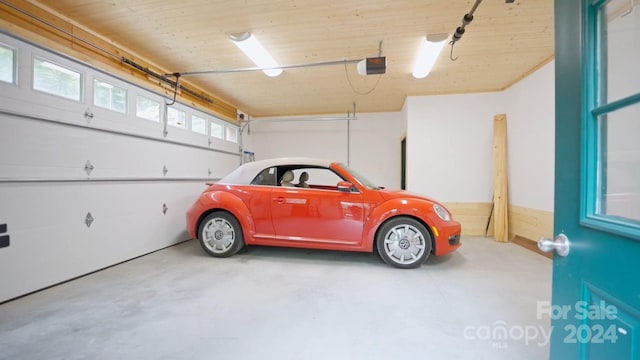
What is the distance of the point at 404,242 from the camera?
304cm

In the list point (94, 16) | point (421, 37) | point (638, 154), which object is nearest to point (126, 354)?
point (638, 154)

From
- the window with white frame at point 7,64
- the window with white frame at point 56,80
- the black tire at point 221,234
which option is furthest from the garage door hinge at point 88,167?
the black tire at point 221,234

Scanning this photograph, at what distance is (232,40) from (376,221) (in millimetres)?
2829

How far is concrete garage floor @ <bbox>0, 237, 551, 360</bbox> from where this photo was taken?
5.23 feet

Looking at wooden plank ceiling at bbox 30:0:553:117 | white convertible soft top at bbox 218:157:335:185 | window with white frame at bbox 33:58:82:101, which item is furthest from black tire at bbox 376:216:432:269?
window with white frame at bbox 33:58:82:101

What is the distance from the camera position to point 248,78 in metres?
4.33

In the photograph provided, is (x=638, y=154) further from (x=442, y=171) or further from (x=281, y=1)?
(x=442, y=171)

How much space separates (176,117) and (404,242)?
13.6 ft

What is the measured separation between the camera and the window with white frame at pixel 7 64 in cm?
218

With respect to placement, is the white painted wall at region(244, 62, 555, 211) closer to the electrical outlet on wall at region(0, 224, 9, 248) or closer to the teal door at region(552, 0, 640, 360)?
the teal door at region(552, 0, 640, 360)

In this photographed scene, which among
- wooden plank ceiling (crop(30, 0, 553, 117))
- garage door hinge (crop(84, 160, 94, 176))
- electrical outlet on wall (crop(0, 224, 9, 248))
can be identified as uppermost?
wooden plank ceiling (crop(30, 0, 553, 117))

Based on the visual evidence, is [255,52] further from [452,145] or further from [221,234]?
[452,145]

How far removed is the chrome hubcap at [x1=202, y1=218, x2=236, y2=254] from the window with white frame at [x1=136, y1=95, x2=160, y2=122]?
1859 millimetres

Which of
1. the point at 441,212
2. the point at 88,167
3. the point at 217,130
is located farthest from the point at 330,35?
the point at 217,130
